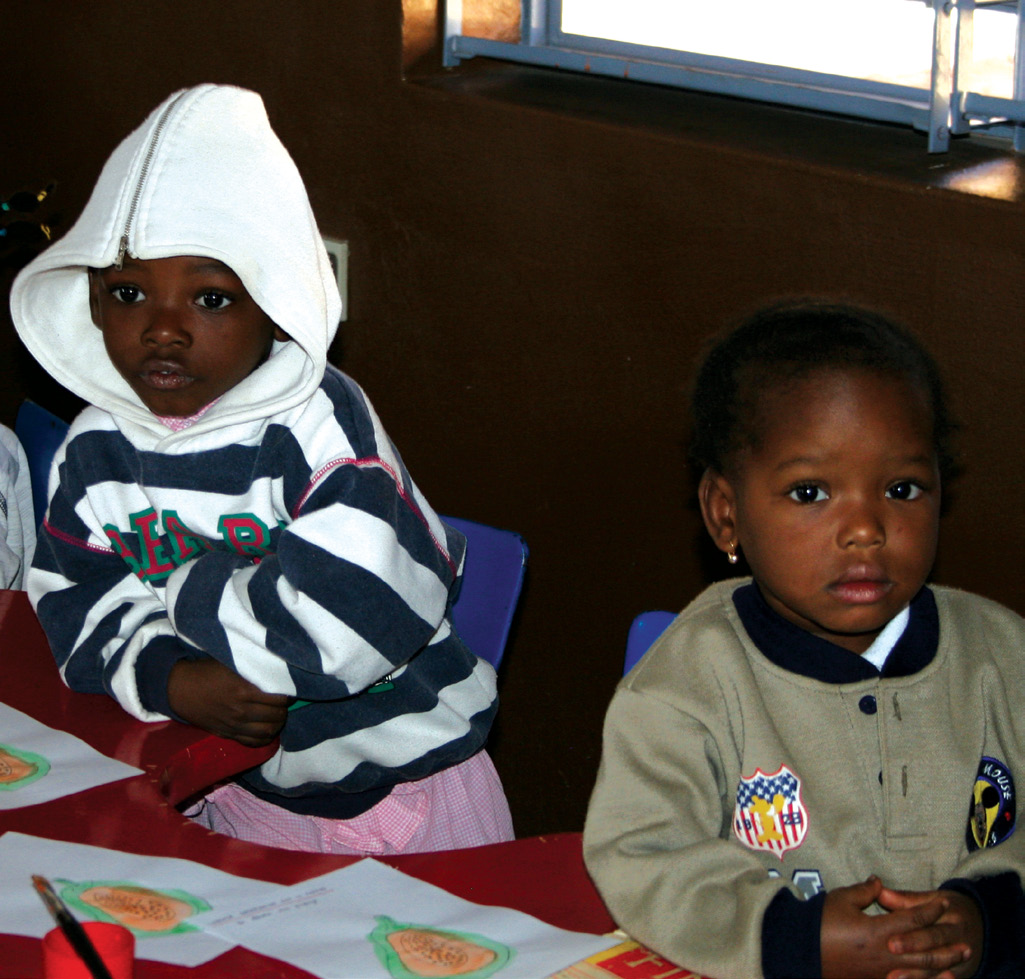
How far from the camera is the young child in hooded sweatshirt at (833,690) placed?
132 centimetres

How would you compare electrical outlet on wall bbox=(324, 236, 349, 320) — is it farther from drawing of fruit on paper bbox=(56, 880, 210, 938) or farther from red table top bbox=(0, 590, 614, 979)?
drawing of fruit on paper bbox=(56, 880, 210, 938)

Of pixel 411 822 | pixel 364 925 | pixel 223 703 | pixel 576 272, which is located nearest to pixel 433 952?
pixel 364 925

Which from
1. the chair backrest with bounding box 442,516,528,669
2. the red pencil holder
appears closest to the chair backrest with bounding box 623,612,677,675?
the chair backrest with bounding box 442,516,528,669

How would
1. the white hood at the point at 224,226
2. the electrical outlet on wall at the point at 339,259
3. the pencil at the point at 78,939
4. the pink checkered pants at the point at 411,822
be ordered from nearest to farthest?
the pencil at the point at 78,939
the white hood at the point at 224,226
the pink checkered pants at the point at 411,822
the electrical outlet on wall at the point at 339,259

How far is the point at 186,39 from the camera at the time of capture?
2.90 meters

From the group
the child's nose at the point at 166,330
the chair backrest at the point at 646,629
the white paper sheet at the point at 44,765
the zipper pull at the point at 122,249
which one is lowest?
the white paper sheet at the point at 44,765

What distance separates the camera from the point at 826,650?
1.40m

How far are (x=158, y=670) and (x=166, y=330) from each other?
43 centimetres

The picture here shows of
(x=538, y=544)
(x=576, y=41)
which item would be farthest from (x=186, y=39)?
(x=538, y=544)

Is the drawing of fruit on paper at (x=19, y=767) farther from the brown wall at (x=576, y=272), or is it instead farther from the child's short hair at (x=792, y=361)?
the brown wall at (x=576, y=272)

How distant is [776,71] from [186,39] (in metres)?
1.27

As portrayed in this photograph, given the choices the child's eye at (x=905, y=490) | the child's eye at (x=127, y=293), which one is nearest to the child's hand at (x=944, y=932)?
the child's eye at (x=905, y=490)

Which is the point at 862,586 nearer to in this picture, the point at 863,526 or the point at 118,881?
the point at 863,526

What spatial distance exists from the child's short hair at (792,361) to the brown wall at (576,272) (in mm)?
461
